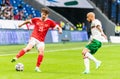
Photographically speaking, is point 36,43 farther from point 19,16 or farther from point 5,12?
point 19,16

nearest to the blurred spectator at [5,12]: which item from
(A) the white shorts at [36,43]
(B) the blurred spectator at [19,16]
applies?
(B) the blurred spectator at [19,16]

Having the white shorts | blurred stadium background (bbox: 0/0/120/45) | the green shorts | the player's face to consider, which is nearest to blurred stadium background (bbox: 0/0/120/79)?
blurred stadium background (bbox: 0/0/120/45)

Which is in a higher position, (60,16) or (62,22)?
(60,16)

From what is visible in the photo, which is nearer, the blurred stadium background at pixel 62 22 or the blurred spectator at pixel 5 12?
the blurred stadium background at pixel 62 22

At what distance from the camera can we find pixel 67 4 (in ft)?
201

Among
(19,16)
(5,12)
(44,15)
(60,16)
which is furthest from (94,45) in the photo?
(60,16)

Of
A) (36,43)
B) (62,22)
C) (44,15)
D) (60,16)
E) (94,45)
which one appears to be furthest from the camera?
(60,16)

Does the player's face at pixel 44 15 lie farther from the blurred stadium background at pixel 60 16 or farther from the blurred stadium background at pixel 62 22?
the blurred stadium background at pixel 60 16

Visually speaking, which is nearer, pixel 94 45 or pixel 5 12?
pixel 94 45

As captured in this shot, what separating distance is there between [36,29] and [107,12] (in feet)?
175

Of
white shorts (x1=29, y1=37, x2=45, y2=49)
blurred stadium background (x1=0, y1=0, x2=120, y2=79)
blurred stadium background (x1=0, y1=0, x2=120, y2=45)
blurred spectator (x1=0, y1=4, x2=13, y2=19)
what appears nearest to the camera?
white shorts (x1=29, y1=37, x2=45, y2=49)

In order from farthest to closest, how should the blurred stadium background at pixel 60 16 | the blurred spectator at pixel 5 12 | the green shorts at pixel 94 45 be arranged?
1. the blurred spectator at pixel 5 12
2. the blurred stadium background at pixel 60 16
3. the green shorts at pixel 94 45

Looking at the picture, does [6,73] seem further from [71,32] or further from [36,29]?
[71,32]

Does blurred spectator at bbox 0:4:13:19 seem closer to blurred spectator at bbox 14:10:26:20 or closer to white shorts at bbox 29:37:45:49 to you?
blurred spectator at bbox 14:10:26:20
